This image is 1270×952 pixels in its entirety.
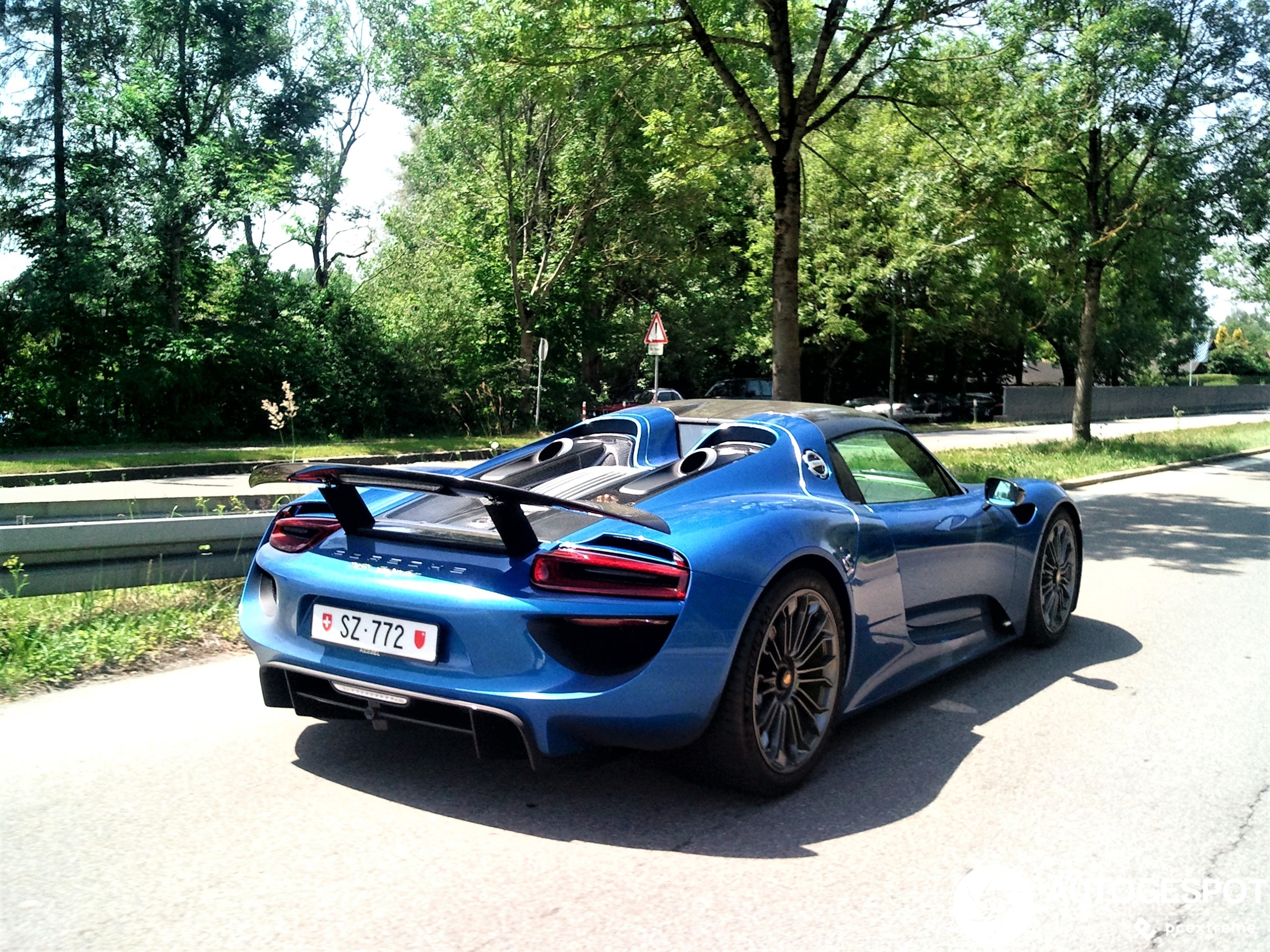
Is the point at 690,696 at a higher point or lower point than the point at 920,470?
lower

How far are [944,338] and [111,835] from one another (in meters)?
44.6

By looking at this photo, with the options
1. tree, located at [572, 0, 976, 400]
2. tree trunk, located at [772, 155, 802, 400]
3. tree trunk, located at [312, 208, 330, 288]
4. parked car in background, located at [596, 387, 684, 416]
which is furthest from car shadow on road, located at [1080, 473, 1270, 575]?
tree trunk, located at [312, 208, 330, 288]

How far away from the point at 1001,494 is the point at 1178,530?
7713mm

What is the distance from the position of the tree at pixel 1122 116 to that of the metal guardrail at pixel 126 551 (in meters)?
14.5

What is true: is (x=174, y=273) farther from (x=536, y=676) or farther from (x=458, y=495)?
(x=536, y=676)

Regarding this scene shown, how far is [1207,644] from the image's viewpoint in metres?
6.49

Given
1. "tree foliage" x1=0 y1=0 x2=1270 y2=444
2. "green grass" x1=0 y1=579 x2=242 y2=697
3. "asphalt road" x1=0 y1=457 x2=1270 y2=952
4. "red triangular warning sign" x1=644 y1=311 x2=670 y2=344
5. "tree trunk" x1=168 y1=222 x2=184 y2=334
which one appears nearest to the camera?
"asphalt road" x1=0 y1=457 x2=1270 y2=952

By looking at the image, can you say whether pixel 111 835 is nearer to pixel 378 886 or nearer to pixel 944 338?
pixel 378 886

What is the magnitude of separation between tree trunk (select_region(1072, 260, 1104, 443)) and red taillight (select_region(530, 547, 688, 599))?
23.0 meters

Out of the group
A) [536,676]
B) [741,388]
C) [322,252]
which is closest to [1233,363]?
[741,388]

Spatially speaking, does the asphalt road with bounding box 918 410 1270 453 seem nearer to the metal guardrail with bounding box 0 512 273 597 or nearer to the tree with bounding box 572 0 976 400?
the tree with bounding box 572 0 976 400

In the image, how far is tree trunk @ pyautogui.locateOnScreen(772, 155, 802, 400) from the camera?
523 inches

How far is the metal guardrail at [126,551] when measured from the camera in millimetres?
5320

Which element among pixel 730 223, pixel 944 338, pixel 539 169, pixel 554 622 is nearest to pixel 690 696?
pixel 554 622
